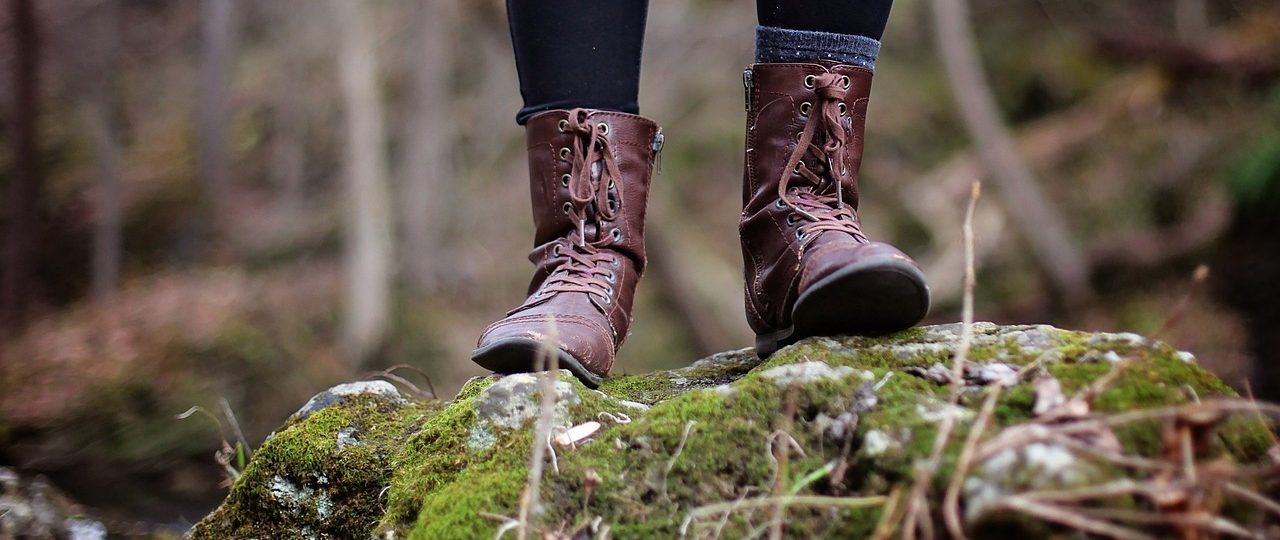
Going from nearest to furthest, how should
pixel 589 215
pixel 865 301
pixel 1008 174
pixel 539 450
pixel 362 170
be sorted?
pixel 539 450, pixel 865 301, pixel 589 215, pixel 1008 174, pixel 362 170

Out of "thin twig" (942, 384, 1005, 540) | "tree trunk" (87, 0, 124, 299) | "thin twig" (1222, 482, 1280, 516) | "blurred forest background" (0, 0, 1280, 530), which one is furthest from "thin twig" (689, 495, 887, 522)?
"tree trunk" (87, 0, 124, 299)

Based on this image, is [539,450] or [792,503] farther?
[792,503]

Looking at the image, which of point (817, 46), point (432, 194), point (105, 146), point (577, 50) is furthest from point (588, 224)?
point (432, 194)

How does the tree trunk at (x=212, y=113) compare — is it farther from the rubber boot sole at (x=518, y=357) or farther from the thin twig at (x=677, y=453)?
the thin twig at (x=677, y=453)

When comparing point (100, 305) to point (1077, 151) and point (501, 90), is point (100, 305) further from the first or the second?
point (1077, 151)

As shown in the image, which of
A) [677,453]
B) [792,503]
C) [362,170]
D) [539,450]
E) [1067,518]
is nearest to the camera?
[1067,518]

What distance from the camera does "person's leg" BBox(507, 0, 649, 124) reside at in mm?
1882

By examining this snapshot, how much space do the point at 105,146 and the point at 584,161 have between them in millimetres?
7886

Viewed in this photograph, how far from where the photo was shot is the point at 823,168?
6.22ft

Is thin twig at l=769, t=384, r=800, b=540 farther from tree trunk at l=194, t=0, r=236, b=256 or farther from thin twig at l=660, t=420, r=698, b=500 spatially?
tree trunk at l=194, t=0, r=236, b=256

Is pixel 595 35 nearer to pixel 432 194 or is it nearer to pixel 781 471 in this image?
pixel 781 471

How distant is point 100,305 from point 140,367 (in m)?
1.71

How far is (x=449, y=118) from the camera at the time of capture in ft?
40.0

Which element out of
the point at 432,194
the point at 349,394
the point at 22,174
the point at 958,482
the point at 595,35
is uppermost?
the point at 595,35
